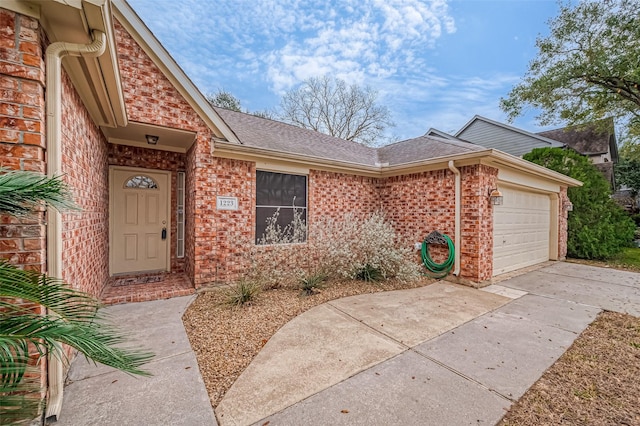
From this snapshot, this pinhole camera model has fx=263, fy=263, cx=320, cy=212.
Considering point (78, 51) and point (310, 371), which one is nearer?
point (78, 51)

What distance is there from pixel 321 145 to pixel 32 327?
7.67 m

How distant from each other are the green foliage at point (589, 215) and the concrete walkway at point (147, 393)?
1217cm

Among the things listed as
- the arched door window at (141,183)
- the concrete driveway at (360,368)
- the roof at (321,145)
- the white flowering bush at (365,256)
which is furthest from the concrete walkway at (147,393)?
the roof at (321,145)

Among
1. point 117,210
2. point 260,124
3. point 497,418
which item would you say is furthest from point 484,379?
point 260,124

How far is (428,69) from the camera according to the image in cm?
1325

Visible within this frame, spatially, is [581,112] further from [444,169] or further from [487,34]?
[444,169]

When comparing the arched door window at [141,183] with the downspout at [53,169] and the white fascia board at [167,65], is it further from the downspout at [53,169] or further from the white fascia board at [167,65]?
the downspout at [53,169]

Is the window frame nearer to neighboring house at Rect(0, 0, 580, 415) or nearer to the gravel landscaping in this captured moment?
neighboring house at Rect(0, 0, 580, 415)

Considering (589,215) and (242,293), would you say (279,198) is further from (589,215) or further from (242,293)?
(589,215)

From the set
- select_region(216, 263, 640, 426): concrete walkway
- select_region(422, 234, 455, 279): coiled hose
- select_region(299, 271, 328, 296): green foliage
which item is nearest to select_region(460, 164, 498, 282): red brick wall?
select_region(422, 234, 455, 279): coiled hose

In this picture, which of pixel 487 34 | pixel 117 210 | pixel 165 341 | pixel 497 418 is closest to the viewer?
pixel 497 418

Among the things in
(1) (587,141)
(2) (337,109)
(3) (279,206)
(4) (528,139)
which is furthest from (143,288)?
(1) (587,141)

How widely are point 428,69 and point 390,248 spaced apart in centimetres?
1161

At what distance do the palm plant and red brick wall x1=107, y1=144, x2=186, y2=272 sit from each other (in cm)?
500
